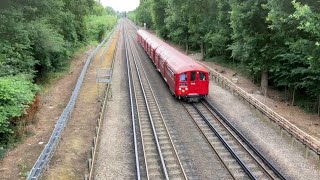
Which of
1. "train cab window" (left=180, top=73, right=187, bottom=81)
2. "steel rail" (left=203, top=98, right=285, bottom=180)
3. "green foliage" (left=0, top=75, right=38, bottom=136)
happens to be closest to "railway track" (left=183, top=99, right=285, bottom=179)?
"steel rail" (left=203, top=98, right=285, bottom=180)

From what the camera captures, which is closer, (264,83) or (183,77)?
(183,77)

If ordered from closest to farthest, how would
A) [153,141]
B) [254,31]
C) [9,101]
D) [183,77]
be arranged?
[9,101] < [153,141] < [183,77] < [254,31]

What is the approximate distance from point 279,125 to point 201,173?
6.67 metres

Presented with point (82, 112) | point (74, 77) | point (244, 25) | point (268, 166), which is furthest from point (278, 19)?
point (74, 77)

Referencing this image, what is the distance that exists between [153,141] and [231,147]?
12.9 feet

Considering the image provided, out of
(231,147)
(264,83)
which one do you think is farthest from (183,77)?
(264,83)

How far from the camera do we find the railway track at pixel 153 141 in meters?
14.9

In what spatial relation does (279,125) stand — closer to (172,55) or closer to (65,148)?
(65,148)

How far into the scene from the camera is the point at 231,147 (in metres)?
17.4

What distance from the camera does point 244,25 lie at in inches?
1088

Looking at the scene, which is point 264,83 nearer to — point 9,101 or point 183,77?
point 183,77

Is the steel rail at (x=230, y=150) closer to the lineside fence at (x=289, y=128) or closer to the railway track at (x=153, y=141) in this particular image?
the railway track at (x=153, y=141)

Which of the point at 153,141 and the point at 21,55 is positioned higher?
the point at 21,55

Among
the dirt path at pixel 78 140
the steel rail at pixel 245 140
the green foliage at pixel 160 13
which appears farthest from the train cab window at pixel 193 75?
the green foliage at pixel 160 13
